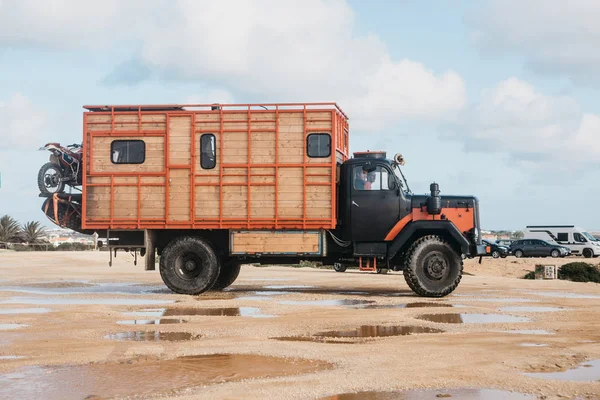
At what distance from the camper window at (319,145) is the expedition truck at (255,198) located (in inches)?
0.9

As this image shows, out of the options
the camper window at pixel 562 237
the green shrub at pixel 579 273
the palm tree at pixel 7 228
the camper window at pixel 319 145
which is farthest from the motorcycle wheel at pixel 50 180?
the camper window at pixel 562 237

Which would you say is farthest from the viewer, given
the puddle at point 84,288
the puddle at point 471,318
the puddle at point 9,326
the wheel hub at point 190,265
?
the puddle at point 84,288

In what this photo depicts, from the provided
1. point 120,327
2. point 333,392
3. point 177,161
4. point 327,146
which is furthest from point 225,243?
point 333,392

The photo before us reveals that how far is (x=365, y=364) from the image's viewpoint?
29.1 ft

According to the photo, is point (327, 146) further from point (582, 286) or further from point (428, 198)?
point (582, 286)

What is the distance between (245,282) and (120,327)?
1230cm

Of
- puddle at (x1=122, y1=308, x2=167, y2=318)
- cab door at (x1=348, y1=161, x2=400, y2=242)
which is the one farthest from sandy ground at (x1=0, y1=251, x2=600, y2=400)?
cab door at (x1=348, y1=161, x2=400, y2=242)

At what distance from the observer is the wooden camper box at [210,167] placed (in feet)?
60.6

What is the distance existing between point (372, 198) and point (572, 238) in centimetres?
4058

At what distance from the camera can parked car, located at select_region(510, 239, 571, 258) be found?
53812mm

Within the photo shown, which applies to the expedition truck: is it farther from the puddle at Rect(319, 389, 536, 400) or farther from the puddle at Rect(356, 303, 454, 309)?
the puddle at Rect(319, 389, 536, 400)

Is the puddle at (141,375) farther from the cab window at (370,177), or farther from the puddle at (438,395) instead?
the cab window at (370,177)

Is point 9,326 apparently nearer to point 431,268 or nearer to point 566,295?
point 431,268

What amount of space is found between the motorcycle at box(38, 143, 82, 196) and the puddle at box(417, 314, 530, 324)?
10.1 m
